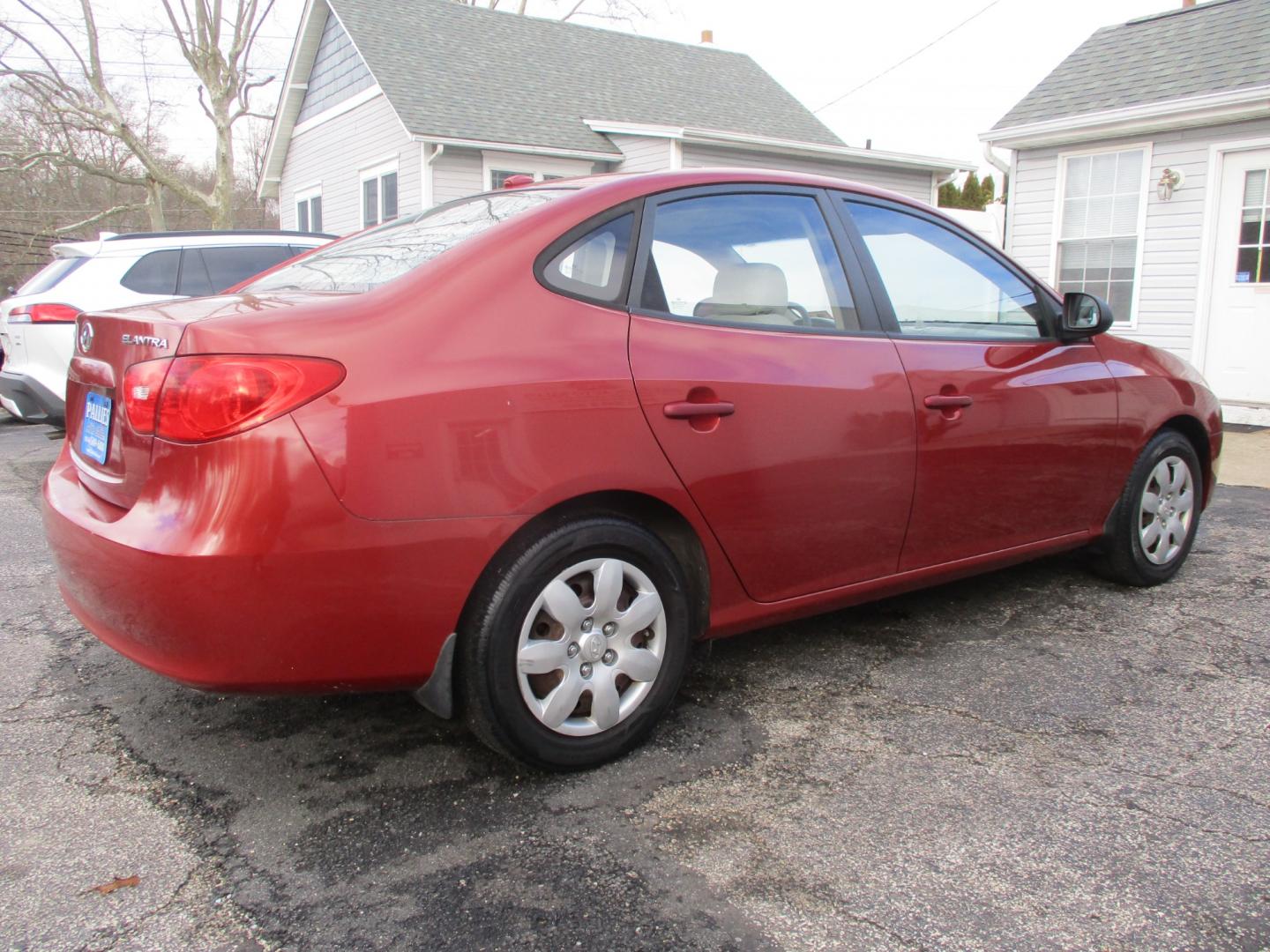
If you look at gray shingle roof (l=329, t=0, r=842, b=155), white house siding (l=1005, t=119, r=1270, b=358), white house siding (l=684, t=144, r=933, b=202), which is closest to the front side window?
gray shingle roof (l=329, t=0, r=842, b=155)

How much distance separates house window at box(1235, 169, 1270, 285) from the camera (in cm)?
911

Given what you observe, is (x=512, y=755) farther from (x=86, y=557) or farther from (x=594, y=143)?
(x=594, y=143)

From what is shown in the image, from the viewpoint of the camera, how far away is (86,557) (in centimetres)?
244

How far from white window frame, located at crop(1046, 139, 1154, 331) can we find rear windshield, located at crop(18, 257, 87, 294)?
355 inches

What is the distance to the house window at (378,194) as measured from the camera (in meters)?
16.6

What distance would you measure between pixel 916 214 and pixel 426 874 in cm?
260

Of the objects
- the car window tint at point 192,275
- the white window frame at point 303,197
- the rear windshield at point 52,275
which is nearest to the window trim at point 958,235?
the car window tint at point 192,275

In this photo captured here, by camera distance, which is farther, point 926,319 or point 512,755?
point 926,319

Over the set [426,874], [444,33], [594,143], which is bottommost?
[426,874]

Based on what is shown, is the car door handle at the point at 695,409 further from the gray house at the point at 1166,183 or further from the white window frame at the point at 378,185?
the white window frame at the point at 378,185

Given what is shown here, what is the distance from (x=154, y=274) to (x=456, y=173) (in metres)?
8.93

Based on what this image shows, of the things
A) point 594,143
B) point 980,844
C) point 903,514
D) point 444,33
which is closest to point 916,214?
point 903,514

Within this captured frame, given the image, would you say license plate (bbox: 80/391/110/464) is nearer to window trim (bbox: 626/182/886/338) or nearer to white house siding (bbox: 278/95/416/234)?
window trim (bbox: 626/182/886/338)

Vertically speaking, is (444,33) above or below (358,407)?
above
